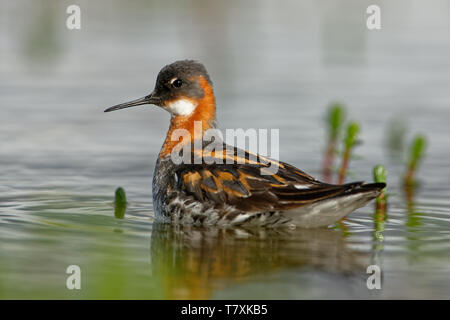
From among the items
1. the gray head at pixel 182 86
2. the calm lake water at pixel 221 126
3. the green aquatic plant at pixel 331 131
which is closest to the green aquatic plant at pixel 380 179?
the calm lake water at pixel 221 126

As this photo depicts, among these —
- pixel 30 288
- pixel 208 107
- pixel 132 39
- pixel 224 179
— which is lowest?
pixel 30 288

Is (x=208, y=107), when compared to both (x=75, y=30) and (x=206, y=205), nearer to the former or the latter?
(x=206, y=205)

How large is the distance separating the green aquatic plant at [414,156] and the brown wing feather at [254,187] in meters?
2.00

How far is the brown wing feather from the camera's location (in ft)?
25.1

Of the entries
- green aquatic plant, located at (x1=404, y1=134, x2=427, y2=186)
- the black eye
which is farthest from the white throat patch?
green aquatic plant, located at (x1=404, y1=134, x2=427, y2=186)

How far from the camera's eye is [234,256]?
23.3ft

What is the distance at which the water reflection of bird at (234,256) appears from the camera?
6375mm

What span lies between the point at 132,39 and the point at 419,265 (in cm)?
1132

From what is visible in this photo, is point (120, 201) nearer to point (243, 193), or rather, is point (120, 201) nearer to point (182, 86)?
point (182, 86)

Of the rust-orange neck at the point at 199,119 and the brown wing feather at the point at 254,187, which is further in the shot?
the rust-orange neck at the point at 199,119

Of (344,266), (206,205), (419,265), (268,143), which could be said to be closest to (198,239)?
(206,205)

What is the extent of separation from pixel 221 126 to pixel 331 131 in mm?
2258

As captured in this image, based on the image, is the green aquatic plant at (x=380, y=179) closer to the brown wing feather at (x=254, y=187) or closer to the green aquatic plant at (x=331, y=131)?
the brown wing feather at (x=254, y=187)

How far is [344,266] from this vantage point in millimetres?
6875
